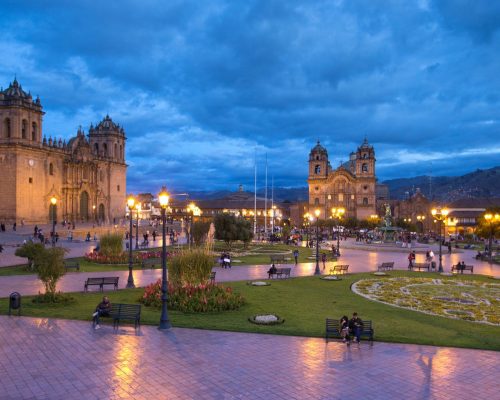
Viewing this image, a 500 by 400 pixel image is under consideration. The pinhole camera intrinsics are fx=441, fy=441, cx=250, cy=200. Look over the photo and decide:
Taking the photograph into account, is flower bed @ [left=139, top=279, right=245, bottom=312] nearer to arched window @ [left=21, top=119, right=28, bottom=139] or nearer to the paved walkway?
the paved walkway

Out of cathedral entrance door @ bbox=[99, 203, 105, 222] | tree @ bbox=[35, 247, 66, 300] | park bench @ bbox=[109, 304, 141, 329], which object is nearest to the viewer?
park bench @ bbox=[109, 304, 141, 329]

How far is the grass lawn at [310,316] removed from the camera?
12875 mm

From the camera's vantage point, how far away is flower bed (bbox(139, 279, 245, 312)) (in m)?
15.5

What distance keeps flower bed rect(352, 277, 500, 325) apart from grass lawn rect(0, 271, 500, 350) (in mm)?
927

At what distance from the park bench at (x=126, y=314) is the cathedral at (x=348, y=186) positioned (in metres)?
78.8

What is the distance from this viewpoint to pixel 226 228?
132 feet

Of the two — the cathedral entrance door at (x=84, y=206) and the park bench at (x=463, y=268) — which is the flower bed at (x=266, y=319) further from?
the cathedral entrance door at (x=84, y=206)

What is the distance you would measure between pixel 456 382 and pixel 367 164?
280ft

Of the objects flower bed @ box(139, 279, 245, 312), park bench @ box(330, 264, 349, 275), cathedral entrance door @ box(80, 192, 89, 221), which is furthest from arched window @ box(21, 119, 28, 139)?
flower bed @ box(139, 279, 245, 312)

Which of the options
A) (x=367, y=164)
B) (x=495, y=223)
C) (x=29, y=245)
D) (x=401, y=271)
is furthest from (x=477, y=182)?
(x=29, y=245)

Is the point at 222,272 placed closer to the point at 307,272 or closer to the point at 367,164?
the point at 307,272

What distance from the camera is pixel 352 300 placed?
18.1 m

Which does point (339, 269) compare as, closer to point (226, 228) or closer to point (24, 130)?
point (226, 228)

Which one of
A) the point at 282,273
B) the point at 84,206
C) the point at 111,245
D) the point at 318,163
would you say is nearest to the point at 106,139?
the point at 84,206
